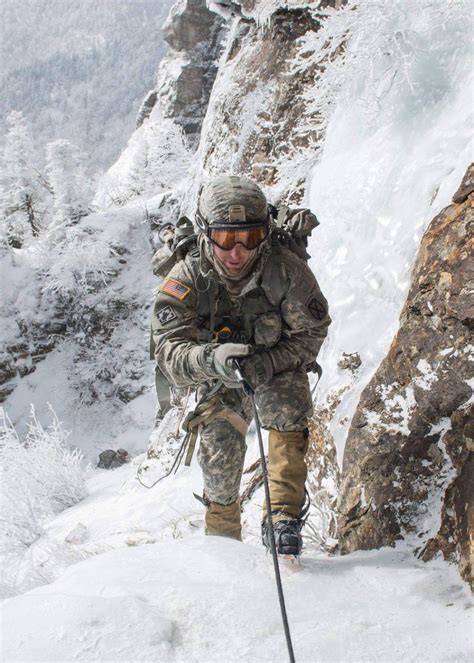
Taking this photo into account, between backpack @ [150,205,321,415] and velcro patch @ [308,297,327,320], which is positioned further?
backpack @ [150,205,321,415]

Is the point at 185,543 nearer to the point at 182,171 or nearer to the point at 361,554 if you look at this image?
the point at 361,554

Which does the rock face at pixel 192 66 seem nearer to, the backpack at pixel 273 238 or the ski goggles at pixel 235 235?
Result: the backpack at pixel 273 238

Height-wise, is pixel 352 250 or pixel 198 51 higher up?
pixel 198 51

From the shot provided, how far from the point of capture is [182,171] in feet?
90.6

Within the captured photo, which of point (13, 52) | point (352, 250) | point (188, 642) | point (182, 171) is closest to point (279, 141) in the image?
point (352, 250)

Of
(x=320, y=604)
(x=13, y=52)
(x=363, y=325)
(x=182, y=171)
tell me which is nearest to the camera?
(x=320, y=604)

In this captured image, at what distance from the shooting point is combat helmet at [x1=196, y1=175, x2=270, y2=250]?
256 centimetres

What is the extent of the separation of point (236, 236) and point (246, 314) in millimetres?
479

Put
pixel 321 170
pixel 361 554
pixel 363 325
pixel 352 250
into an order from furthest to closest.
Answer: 1. pixel 321 170
2. pixel 352 250
3. pixel 363 325
4. pixel 361 554

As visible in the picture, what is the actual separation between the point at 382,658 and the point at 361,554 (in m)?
0.81

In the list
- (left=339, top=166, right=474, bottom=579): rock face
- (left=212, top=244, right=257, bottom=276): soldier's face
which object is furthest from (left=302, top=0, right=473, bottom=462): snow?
(left=212, top=244, right=257, bottom=276): soldier's face

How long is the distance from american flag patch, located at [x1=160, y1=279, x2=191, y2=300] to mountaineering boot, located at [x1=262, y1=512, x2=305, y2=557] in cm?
120

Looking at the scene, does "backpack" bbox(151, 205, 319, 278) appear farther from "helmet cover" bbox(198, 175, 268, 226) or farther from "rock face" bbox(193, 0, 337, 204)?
"rock face" bbox(193, 0, 337, 204)

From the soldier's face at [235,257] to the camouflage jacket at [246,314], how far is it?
13 centimetres
